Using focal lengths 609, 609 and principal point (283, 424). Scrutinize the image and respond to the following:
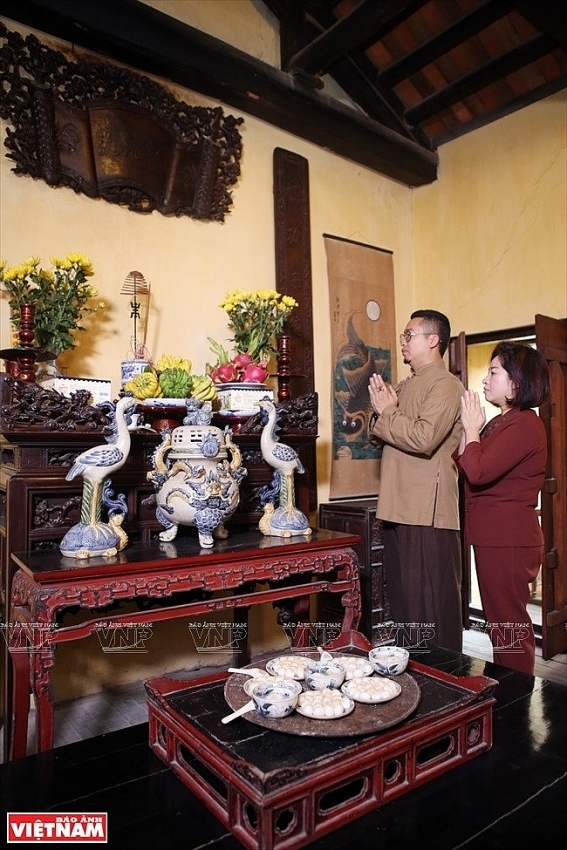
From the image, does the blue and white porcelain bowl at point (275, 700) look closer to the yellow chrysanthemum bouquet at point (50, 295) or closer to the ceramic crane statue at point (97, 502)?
the ceramic crane statue at point (97, 502)

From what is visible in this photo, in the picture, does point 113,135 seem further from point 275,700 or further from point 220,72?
point 275,700

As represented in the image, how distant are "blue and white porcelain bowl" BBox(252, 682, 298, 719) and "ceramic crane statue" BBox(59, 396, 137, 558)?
2.93ft

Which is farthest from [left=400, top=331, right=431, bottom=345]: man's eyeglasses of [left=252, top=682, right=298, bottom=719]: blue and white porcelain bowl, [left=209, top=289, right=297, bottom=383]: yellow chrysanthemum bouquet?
[left=252, top=682, right=298, bottom=719]: blue and white porcelain bowl

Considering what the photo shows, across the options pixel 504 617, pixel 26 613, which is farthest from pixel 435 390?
pixel 26 613

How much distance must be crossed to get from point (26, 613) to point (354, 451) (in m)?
2.38

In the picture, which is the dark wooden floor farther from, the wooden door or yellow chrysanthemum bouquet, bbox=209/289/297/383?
yellow chrysanthemum bouquet, bbox=209/289/297/383

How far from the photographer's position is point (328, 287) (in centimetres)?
382

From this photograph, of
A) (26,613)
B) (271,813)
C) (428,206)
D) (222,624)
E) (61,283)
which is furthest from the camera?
(428,206)

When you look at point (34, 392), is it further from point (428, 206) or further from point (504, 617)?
point (428, 206)

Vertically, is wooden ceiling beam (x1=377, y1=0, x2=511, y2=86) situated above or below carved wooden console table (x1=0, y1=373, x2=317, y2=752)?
above

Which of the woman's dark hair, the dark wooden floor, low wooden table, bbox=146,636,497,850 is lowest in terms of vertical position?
the dark wooden floor

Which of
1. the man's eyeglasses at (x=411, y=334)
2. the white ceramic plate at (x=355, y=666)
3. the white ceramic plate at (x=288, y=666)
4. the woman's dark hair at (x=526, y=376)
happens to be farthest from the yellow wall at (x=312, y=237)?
the white ceramic plate at (x=355, y=666)

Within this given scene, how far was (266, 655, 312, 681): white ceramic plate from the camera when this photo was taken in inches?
61.2

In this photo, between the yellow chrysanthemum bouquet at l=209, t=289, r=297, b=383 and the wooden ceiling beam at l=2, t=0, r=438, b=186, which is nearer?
the wooden ceiling beam at l=2, t=0, r=438, b=186
